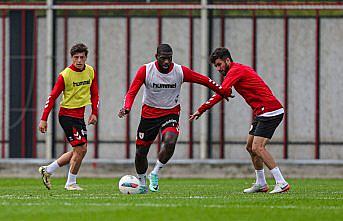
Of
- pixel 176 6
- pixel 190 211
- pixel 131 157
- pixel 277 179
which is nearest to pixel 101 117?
pixel 131 157

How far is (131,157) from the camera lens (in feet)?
77.5

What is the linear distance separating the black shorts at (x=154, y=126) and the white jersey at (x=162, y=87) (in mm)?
158

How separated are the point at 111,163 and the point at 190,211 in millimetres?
11909

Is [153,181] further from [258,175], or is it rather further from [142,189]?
[258,175]

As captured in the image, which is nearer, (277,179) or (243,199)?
(243,199)

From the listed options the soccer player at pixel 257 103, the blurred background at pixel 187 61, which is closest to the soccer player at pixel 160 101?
the soccer player at pixel 257 103

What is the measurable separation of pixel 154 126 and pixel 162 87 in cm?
53

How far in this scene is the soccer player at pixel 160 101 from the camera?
1455 cm

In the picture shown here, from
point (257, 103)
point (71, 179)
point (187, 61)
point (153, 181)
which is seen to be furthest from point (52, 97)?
point (187, 61)

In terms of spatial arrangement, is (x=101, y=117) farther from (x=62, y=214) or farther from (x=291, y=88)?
(x=62, y=214)

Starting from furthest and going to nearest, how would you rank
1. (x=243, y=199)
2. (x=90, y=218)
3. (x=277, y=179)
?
(x=277, y=179)
(x=243, y=199)
(x=90, y=218)

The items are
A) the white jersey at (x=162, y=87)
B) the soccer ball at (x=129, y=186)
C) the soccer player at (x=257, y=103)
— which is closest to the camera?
the soccer ball at (x=129, y=186)

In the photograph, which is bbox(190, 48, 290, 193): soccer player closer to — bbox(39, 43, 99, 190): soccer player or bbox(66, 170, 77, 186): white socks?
bbox(39, 43, 99, 190): soccer player

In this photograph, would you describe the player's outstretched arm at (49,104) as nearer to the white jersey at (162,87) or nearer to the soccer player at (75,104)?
the soccer player at (75,104)
